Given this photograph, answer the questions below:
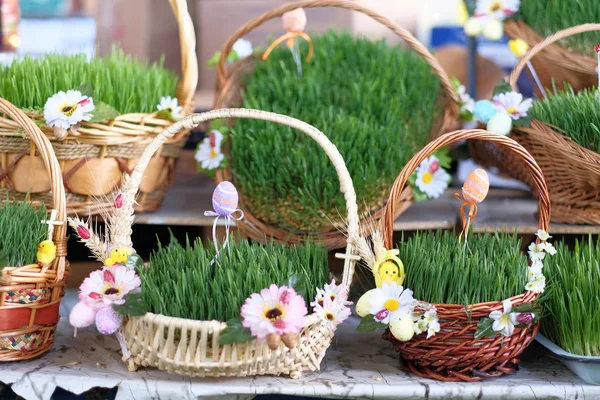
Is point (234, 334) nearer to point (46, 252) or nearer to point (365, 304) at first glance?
point (365, 304)

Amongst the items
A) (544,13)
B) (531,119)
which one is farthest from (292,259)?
(544,13)

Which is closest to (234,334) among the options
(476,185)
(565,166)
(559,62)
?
(476,185)

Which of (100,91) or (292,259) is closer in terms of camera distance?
(292,259)

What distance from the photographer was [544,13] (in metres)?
1.41

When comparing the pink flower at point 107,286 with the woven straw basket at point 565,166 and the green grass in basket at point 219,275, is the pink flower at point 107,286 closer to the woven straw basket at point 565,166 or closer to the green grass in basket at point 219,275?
the green grass in basket at point 219,275

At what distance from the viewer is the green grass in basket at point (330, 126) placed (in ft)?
4.03

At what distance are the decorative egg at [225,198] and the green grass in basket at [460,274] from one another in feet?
0.94

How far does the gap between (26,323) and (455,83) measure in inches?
41.1

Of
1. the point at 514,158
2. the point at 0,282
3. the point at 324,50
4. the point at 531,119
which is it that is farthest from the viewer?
the point at 324,50

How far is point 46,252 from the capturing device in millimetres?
1019

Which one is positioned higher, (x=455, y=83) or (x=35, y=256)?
(x=455, y=83)

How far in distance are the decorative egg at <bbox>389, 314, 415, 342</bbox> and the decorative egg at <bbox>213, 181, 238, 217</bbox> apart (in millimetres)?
311

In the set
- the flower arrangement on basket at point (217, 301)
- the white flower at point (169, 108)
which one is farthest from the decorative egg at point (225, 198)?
the white flower at point (169, 108)

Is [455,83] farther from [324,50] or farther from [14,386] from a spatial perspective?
[14,386]
